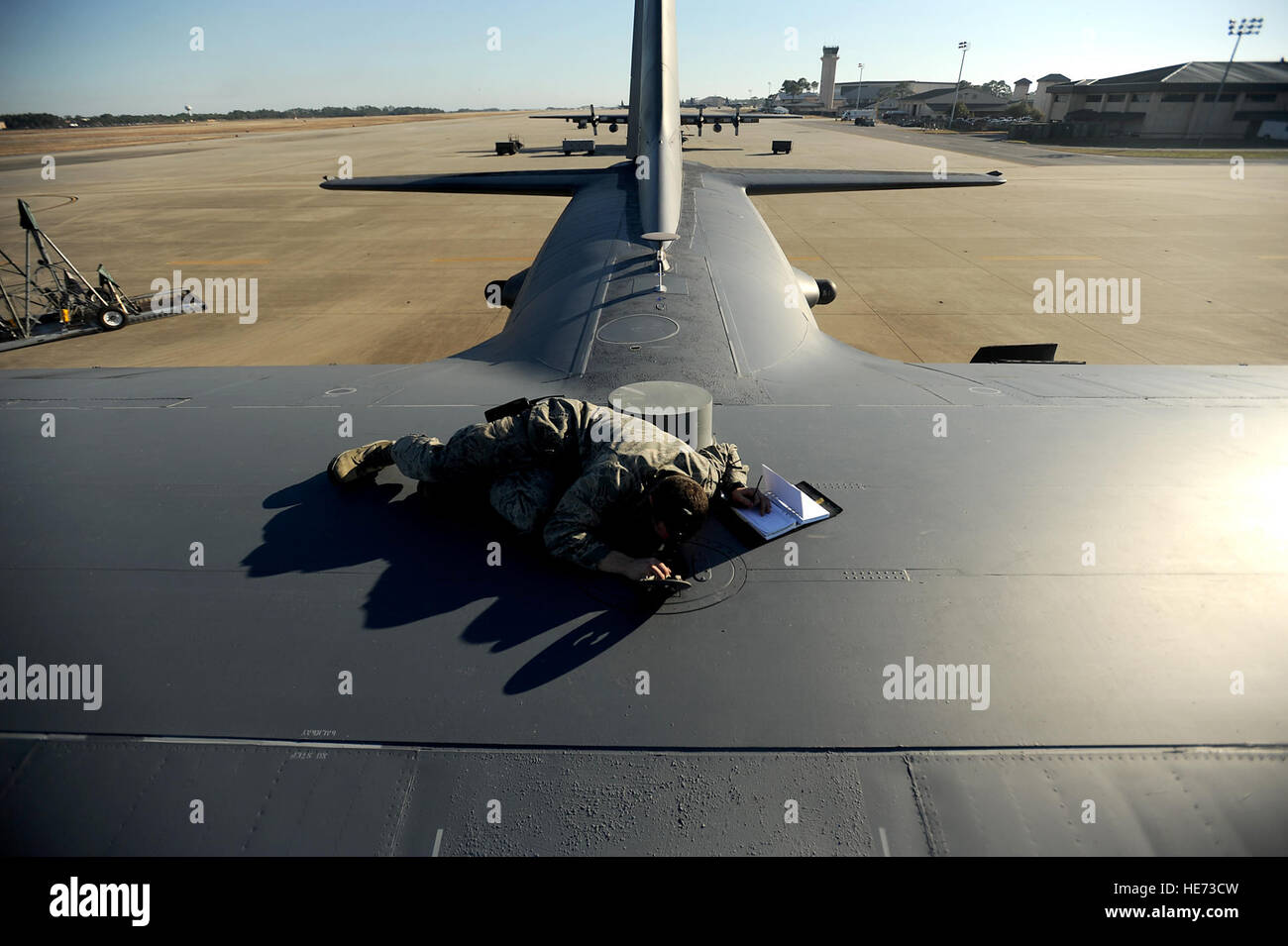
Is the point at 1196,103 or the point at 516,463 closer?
the point at 516,463

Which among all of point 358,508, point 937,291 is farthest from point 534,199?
point 358,508

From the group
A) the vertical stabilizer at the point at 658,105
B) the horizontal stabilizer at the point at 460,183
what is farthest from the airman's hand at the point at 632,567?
the horizontal stabilizer at the point at 460,183

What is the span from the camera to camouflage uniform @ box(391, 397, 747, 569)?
436 centimetres

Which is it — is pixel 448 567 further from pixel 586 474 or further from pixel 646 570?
pixel 646 570

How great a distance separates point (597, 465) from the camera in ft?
14.6

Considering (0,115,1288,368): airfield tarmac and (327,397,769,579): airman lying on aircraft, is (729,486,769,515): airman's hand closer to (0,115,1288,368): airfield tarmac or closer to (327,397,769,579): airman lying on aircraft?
(327,397,769,579): airman lying on aircraft

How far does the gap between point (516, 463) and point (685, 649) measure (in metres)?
1.97

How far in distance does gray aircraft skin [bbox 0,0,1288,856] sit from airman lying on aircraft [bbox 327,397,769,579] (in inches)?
10.4

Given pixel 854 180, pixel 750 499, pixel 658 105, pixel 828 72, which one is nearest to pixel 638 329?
pixel 750 499

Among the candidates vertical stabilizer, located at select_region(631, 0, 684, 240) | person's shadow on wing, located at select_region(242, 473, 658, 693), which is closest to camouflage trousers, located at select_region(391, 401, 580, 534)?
person's shadow on wing, located at select_region(242, 473, 658, 693)

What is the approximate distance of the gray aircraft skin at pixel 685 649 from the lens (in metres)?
2.95
